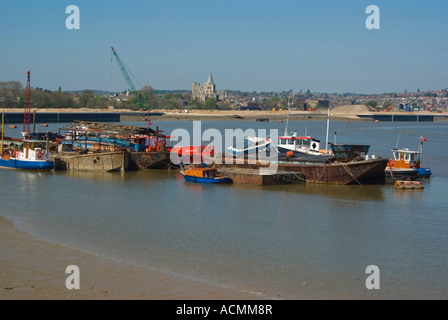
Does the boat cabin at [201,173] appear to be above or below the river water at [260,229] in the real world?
above

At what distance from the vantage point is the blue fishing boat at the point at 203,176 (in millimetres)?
35312

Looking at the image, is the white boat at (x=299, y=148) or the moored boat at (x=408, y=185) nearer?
the moored boat at (x=408, y=185)

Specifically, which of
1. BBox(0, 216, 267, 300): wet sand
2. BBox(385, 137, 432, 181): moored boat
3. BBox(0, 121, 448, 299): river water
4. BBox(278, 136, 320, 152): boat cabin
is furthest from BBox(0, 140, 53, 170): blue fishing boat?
BBox(385, 137, 432, 181): moored boat

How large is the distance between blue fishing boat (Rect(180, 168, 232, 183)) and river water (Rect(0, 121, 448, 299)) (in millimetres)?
774

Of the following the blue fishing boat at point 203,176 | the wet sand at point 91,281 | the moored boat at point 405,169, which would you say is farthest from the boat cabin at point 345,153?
the wet sand at point 91,281

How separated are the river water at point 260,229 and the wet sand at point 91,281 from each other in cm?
71

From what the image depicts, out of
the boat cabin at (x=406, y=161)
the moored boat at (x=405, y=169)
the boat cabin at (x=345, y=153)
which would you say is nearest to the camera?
the boat cabin at (x=345, y=153)

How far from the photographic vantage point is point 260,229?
22.9 metres

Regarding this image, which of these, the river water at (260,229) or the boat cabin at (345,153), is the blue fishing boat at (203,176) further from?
the boat cabin at (345,153)

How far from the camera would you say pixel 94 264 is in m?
17.1

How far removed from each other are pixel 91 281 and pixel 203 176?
20515 mm

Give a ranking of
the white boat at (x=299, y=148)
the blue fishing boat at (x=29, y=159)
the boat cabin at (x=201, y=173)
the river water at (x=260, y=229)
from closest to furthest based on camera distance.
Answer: the river water at (x=260, y=229), the boat cabin at (x=201, y=173), the white boat at (x=299, y=148), the blue fishing boat at (x=29, y=159)

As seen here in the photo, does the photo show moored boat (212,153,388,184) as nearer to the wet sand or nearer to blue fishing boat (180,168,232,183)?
blue fishing boat (180,168,232,183)
